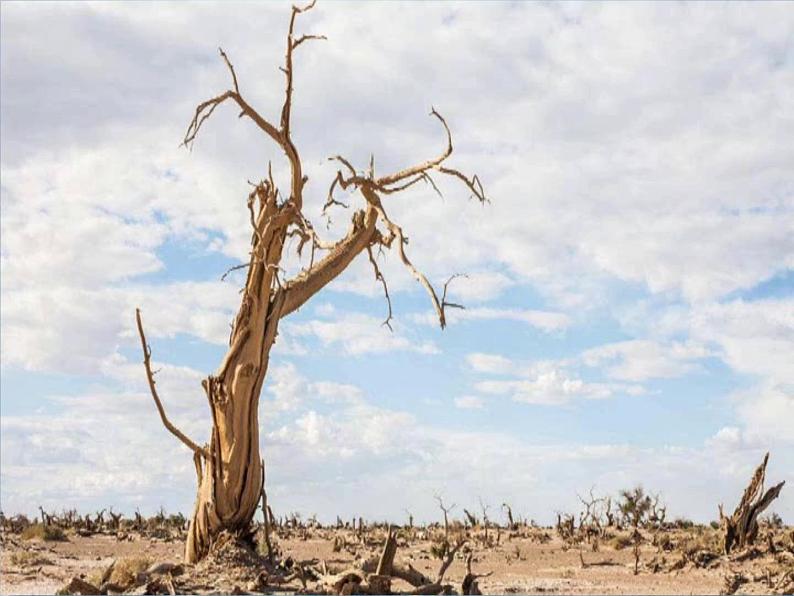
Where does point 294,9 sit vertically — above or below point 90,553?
above

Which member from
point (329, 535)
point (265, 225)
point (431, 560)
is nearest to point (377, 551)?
point (431, 560)

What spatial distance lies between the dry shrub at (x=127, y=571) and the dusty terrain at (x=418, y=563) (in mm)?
26

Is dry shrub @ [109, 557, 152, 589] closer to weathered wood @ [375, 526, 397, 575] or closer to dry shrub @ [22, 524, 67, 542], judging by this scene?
weathered wood @ [375, 526, 397, 575]

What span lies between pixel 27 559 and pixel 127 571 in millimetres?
5497

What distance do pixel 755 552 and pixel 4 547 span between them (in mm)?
15624

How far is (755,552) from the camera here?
755 inches

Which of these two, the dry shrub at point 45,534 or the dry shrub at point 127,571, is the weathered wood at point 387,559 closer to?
the dry shrub at point 127,571

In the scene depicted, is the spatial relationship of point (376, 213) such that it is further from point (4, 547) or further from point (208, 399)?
point (4, 547)

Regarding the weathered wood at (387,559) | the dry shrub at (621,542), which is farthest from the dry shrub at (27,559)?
the dry shrub at (621,542)

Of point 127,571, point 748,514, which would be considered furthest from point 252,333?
point 748,514

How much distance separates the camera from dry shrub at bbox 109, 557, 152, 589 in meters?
13.4

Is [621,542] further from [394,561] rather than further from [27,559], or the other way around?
[27,559]

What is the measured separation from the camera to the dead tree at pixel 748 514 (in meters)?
19.6

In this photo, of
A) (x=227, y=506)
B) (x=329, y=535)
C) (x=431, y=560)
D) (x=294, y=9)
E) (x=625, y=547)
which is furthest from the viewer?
(x=329, y=535)
